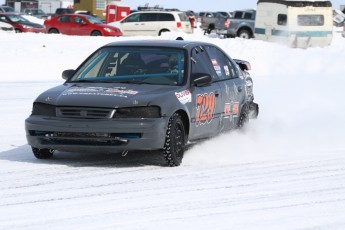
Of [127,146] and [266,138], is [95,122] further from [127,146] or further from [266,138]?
[266,138]

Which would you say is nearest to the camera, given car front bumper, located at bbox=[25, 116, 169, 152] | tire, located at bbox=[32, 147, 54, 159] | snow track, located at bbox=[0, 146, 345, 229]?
snow track, located at bbox=[0, 146, 345, 229]

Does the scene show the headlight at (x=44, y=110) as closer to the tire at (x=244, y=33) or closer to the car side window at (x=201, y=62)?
the car side window at (x=201, y=62)

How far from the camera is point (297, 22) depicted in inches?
1518

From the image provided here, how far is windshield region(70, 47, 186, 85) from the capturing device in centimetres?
942

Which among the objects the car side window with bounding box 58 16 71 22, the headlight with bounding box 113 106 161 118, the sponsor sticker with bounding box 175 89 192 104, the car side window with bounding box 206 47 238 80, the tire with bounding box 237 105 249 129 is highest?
the car side window with bounding box 206 47 238 80

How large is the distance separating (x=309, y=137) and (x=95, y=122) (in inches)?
156

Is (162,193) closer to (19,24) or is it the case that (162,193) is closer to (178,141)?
(178,141)

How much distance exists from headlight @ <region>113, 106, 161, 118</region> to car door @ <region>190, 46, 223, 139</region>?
701 millimetres

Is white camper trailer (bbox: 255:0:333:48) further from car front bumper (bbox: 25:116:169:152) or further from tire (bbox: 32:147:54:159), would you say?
car front bumper (bbox: 25:116:169:152)

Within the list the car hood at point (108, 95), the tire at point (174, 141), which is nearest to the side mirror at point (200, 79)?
the car hood at point (108, 95)

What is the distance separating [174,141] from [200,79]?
36.4 inches

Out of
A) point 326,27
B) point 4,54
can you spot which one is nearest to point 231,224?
point 4,54

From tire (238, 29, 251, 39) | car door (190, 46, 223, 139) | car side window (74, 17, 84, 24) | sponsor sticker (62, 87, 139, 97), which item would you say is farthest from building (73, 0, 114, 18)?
sponsor sticker (62, 87, 139, 97)

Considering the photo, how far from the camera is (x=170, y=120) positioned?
8.72 metres
